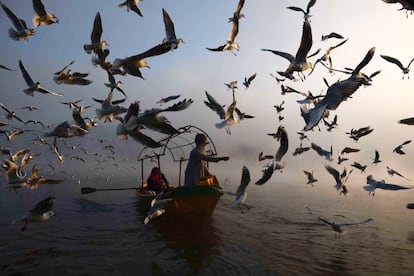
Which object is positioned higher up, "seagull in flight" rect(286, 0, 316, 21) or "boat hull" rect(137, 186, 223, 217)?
"seagull in flight" rect(286, 0, 316, 21)

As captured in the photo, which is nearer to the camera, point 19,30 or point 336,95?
point 336,95

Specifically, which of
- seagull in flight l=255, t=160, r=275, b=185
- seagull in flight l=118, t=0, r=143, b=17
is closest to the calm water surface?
seagull in flight l=255, t=160, r=275, b=185

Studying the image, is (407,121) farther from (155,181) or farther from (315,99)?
(155,181)

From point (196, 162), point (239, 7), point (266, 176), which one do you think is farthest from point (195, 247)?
point (239, 7)

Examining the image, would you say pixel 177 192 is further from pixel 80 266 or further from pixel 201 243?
pixel 80 266

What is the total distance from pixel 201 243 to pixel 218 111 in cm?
490

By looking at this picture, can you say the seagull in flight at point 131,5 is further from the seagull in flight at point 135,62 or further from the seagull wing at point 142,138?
the seagull wing at point 142,138

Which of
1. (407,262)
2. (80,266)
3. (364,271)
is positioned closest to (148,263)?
(80,266)

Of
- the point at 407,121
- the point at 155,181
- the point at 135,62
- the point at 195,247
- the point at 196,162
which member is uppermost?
the point at 135,62

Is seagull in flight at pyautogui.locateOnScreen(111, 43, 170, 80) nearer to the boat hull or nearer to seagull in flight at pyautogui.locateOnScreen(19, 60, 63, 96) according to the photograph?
seagull in flight at pyautogui.locateOnScreen(19, 60, 63, 96)

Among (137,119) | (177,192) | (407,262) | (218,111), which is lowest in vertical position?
(407,262)

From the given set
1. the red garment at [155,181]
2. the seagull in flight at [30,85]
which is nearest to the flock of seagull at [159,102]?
the seagull in flight at [30,85]

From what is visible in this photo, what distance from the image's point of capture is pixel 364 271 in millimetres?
9648

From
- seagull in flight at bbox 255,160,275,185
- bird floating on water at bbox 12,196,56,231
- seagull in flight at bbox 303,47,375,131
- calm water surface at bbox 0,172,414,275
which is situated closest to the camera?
A: seagull in flight at bbox 303,47,375,131
